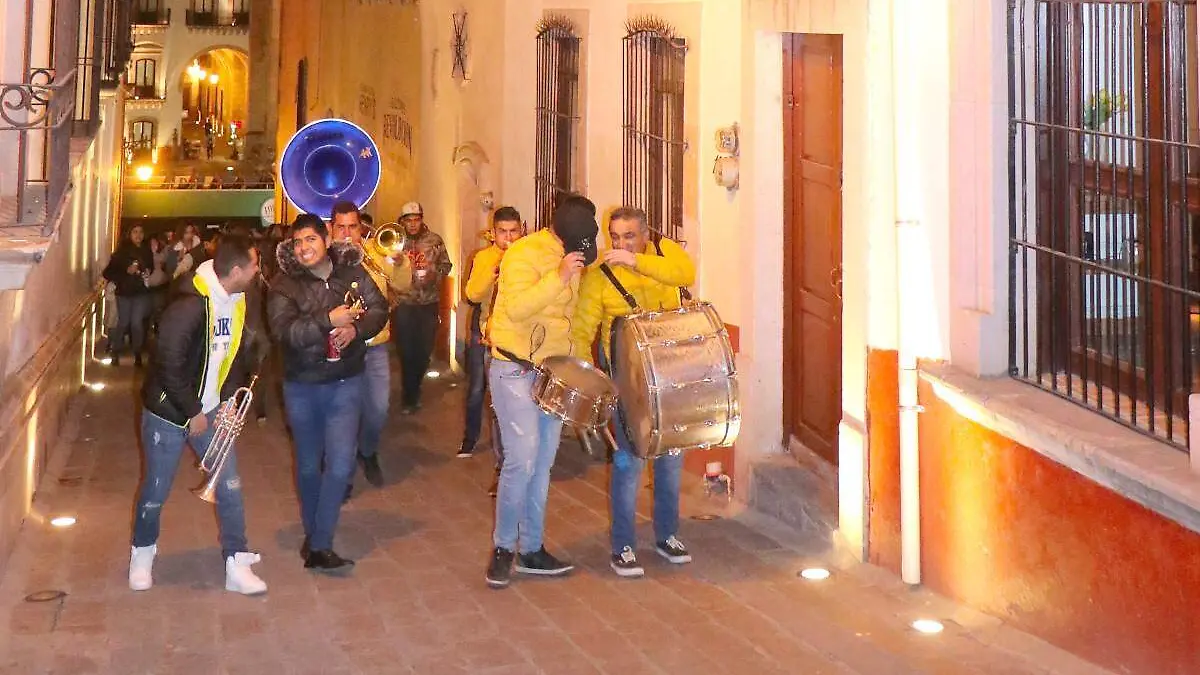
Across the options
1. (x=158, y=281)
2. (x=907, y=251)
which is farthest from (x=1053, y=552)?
(x=158, y=281)

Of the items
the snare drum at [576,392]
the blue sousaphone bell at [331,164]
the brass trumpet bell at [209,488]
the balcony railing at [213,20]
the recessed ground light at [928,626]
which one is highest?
the balcony railing at [213,20]

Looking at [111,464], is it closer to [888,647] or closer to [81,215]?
[81,215]

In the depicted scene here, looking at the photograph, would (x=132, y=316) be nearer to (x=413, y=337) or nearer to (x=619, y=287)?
(x=413, y=337)

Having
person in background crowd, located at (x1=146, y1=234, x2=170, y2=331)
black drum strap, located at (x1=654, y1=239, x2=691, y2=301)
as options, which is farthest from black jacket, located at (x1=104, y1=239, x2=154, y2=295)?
black drum strap, located at (x1=654, y1=239, x2=691, y2=301)

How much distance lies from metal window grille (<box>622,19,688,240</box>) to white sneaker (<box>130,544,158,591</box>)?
4.25 metres

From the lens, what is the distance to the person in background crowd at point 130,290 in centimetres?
1595

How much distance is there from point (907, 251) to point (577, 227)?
1571 millimetres

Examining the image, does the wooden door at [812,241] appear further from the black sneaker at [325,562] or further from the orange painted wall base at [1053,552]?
the black sneaker at [325,562]

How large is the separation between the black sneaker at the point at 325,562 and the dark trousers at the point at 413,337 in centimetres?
456

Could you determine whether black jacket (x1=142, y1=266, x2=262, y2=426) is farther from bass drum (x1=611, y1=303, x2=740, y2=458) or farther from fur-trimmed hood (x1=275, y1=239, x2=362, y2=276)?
bass drum (x1=611, y1=303, x2=740, y2=458)

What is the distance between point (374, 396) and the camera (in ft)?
30.6

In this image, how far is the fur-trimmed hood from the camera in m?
7.28

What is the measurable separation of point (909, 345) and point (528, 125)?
22.7 ft

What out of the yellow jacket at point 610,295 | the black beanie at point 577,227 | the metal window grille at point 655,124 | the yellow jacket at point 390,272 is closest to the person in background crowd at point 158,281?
the yellow jacket at point 390,272
